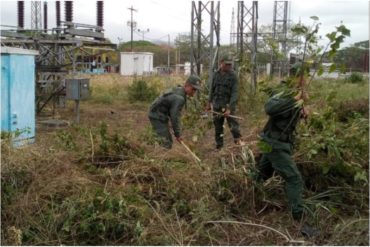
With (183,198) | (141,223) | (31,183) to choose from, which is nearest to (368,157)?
(183,198)

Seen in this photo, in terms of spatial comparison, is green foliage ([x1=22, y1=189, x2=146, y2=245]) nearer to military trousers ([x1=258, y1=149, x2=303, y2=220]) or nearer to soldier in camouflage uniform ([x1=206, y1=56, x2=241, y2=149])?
military trousers ([x1=258, y1=149, x2=303, y2=220])

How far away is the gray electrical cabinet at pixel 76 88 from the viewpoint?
1273 centimetres

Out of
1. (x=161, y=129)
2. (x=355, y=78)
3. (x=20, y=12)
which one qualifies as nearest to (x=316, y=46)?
(x=161, y=129)

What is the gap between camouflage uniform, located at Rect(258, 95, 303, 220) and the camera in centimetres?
499

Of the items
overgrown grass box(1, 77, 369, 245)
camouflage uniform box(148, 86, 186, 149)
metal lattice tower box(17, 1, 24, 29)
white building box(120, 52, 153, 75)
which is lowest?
overgrown grass box(1, 77, 369, 245)

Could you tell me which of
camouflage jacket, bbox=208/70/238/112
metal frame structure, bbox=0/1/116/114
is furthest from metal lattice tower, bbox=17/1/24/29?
camouflage jacket, bbox=208/70/238/112

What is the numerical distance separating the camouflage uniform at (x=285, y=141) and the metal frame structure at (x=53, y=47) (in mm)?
9215

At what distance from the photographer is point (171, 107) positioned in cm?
703

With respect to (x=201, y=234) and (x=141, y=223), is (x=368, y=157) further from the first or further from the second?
(x=141, y=223)

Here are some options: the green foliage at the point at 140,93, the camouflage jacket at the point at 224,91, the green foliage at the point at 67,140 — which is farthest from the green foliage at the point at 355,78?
the green foliage at the point at 67,140

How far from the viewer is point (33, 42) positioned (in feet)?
44.6

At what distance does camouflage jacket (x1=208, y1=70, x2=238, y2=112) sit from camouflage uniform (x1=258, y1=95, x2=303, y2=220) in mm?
3572

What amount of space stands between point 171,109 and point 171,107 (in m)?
0.04

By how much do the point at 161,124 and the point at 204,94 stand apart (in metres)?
7.27
